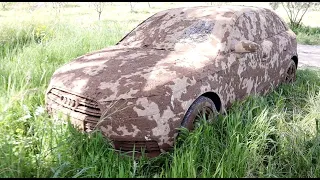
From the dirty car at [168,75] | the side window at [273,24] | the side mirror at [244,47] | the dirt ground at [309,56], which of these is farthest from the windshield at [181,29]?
the dirt ground at [309,56]

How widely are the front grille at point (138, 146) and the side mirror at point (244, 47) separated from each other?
5.23 feet

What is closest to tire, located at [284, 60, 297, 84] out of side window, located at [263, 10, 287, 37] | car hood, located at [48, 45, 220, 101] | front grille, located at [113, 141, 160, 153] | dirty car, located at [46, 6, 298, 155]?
dirty car, located at [46, 6, 298, 155]

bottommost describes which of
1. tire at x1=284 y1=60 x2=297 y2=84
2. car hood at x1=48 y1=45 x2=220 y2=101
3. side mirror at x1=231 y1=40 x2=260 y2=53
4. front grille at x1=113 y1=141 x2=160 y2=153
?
front grille at x1=113 y1=141 x2=160 y2=153

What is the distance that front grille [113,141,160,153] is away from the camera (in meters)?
3.04

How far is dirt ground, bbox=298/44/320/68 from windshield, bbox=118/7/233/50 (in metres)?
4.01

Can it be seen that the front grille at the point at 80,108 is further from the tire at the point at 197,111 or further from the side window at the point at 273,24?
the side window at the point at 273,24

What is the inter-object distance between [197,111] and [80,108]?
1.15 m

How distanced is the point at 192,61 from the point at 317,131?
1.45 meters

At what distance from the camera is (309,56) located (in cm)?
928

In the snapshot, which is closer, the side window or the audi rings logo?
the audi rings logo

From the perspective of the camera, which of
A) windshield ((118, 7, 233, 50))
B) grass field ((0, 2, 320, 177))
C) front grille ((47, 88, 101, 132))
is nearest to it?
grass field ((0, 2, 320, 177))

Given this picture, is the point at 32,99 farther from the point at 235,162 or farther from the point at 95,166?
the point at 235,162

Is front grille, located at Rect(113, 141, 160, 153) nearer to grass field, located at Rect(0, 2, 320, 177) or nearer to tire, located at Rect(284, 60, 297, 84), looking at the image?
grass field, located at Rect(0, 2, 320, 177)

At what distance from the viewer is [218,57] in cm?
371
